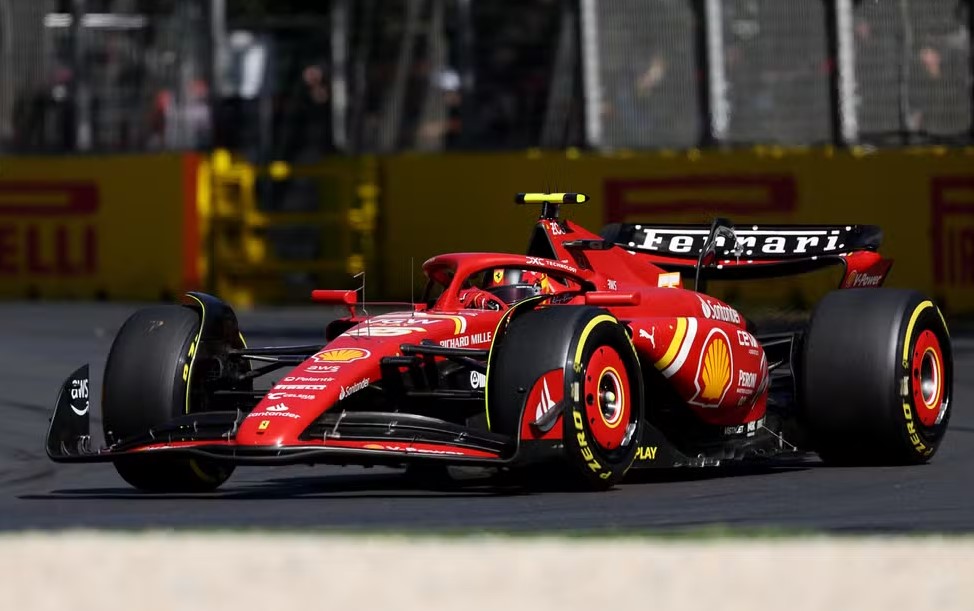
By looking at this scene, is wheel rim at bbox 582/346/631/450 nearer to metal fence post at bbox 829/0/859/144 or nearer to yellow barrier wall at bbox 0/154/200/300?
metal fence post at bbox 829/0/859/144

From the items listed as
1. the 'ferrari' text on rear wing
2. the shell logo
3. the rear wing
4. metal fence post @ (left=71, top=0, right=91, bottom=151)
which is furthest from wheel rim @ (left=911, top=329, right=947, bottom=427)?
metal fence post @ (left=71, top=0, right=91, bottom=151)

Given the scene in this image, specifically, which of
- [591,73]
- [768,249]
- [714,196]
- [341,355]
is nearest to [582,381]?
[341,355]

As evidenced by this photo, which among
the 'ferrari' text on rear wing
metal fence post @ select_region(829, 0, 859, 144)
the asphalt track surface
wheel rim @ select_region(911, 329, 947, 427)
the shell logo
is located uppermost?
metal fence post @ select_region(829, 0, 859, 144)

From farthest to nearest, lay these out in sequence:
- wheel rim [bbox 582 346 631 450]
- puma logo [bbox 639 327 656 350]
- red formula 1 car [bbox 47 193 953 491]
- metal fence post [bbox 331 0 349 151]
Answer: metal fence post [bbox 331 0 349 151] < puma logo [bbox 639 327 656 350] < wheel rim [bbox 582 346 631 450] < red formula 1 car [bbox 47 193 953 491]

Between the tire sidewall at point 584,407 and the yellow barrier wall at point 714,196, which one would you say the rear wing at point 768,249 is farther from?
the yellow barrier wall at point 714,196

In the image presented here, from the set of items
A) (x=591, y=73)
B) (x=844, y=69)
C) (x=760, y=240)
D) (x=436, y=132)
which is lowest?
(x=760, y=240)

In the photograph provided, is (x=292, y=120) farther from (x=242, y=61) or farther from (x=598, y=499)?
(x=598, y=499)

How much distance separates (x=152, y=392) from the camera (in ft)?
29.8

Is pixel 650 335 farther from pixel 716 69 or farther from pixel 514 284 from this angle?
pixel 716 69

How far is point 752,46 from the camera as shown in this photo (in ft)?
66.4

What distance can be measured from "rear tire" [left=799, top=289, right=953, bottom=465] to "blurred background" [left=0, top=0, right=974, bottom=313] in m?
8.40

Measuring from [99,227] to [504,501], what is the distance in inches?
562

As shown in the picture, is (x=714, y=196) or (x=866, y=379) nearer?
(x=866, y=379)

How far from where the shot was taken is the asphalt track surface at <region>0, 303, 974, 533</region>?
25.5ft
